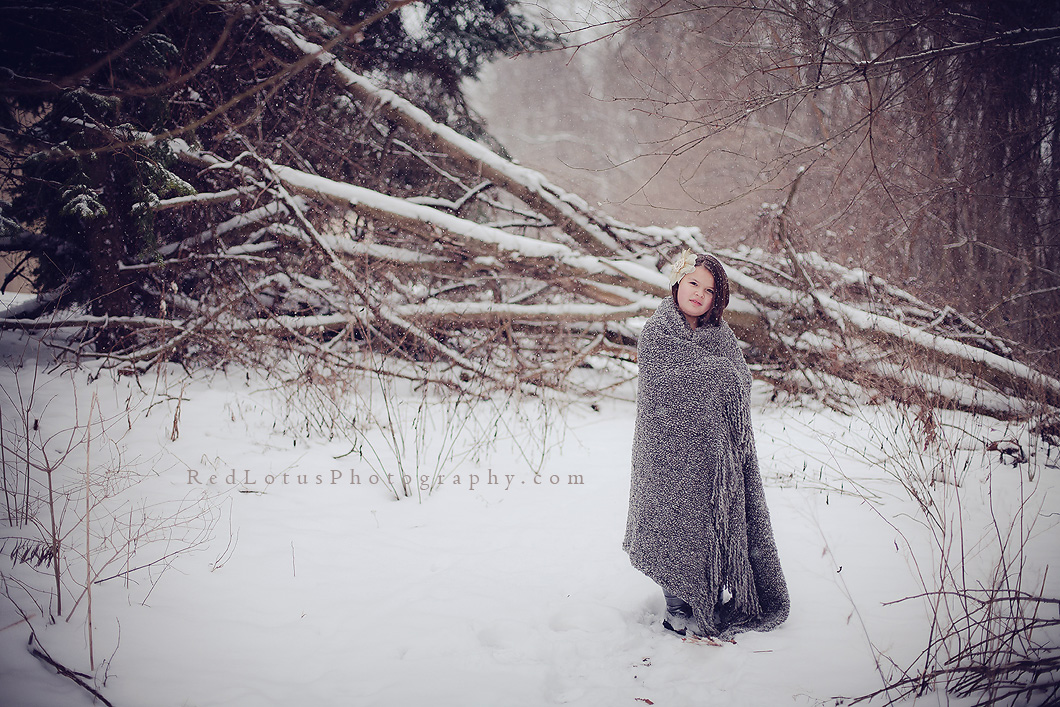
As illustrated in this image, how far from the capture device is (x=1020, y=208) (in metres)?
5.39

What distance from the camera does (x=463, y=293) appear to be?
19.6ft

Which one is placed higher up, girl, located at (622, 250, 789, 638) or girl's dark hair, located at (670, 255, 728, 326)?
girl's dark hair, located at (670, 255, 728, 326)

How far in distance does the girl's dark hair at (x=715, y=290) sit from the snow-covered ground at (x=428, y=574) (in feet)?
3.72

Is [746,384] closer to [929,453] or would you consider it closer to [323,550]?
[323,550]

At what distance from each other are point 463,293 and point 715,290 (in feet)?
13.6

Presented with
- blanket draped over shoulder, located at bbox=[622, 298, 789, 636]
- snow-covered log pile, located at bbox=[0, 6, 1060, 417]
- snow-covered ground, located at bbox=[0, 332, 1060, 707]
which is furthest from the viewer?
snow-covered log pile, located at bbox=[0, 6, 1060, 417]

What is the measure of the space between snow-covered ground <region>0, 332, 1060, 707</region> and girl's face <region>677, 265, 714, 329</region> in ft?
3.95

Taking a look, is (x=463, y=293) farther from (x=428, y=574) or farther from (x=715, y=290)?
(x=715, y=290)

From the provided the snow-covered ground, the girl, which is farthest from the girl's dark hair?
the snow-covered ground

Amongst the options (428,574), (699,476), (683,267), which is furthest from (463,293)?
(699,476)

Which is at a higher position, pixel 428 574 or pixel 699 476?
pixel 699 476

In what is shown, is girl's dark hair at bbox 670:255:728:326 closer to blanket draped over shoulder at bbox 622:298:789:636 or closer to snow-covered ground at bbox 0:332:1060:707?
blanket draped over shoulder at bbox 622:298:789:636

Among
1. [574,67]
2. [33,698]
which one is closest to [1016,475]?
[33,698]

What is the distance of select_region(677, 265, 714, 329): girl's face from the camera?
2111mm
